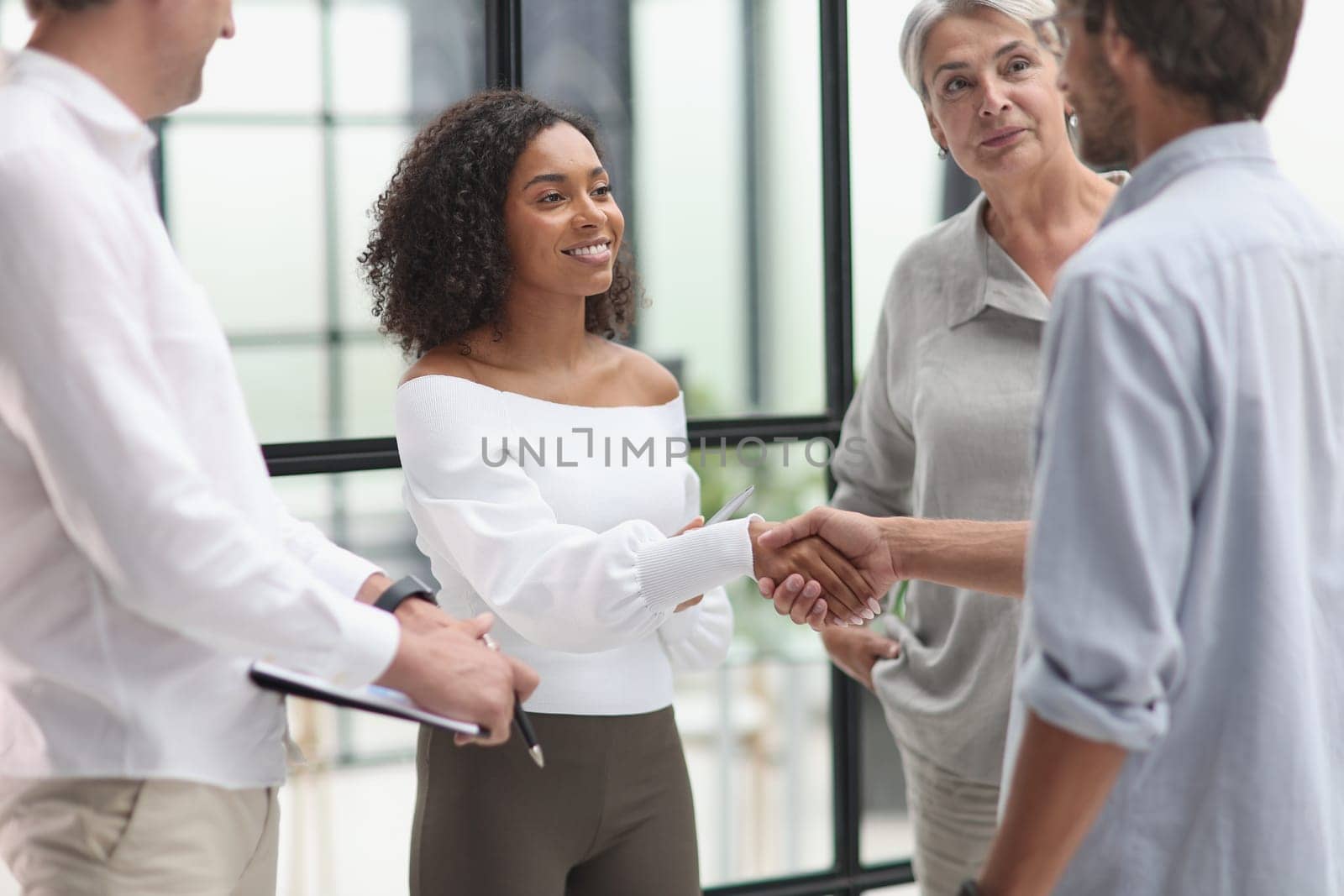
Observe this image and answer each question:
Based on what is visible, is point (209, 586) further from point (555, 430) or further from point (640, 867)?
point (640, 867)

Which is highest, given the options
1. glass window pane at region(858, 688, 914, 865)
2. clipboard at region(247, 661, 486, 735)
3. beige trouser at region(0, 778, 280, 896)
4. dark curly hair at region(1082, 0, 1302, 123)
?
dark curly hair at region(1082, 0, 1302, 123)

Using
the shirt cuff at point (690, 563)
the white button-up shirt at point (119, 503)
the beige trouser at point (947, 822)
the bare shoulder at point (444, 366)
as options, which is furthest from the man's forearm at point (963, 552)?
the white button-up shirt at point (119, 503)

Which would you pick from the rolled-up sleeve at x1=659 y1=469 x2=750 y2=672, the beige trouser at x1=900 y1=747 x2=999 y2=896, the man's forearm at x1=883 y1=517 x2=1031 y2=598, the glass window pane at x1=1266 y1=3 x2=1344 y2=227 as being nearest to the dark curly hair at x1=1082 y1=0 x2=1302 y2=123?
the man's forearm at x1=883 y1=517 x2=1031 y2=598

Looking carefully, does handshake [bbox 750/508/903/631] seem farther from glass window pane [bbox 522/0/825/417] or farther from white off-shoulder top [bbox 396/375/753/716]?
glass window pane [bbox 522/0/825/417]

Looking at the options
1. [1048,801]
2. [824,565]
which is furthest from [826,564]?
[1048,801]

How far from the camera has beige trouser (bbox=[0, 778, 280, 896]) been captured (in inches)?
48.1

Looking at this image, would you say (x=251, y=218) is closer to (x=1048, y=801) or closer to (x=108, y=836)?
(x=108, y=836)

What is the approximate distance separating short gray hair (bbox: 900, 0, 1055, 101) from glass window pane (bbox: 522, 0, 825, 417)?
1.84 ft

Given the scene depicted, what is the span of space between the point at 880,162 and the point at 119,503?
6.76 ft

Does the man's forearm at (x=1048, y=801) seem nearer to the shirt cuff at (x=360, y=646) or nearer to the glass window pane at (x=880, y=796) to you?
the shirt cuff at (x=360, y=646)

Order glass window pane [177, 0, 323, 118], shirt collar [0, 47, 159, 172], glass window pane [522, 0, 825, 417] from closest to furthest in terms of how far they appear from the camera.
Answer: shirt collar [0, 47, 159, 172] < glass window pane [177, 0, 323, 118] < glass window pane [522, 0, 825, 417]

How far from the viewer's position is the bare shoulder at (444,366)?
196 cm

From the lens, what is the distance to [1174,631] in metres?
1.01

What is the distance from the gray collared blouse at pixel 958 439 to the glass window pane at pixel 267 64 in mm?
1121
